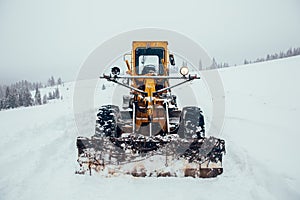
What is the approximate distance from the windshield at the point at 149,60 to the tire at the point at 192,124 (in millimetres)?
2150

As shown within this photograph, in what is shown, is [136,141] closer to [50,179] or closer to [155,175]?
[155,175]

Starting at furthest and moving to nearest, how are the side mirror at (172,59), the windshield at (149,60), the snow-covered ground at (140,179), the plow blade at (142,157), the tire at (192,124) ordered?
the windshield at (149,60) → the side mirror at (172,59) → the tire at (192,124) → the plow blade at (142,157) → the snow-covered ground at (140,179)

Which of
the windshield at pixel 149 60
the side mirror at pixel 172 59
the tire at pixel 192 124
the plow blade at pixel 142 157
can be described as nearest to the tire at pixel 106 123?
the plow blade at pixel 142 157

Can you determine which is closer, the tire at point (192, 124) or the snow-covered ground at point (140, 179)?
the snow-covered ground at point (140, 179)

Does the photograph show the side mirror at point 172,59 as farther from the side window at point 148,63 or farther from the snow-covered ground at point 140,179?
the snow-covered ground at point 140,179

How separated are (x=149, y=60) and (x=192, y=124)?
2992 millimetres

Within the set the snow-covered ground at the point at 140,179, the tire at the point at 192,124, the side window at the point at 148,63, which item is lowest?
the snow-covered ground at the point at 140,179

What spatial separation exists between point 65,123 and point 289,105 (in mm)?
10053

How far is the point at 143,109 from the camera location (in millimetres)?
5484

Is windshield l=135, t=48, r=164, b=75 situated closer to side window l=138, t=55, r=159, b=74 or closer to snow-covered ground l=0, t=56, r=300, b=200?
side window l=138, t=55, r=159, b=74

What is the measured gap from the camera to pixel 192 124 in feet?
15.4

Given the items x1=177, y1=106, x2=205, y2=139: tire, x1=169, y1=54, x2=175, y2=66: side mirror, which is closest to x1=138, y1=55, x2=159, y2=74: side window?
x1=169, y1=54, x2=175, y2=66: side mirror

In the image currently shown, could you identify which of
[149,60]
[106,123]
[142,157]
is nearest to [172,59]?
[149,60]

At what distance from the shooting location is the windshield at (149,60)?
264 inches
